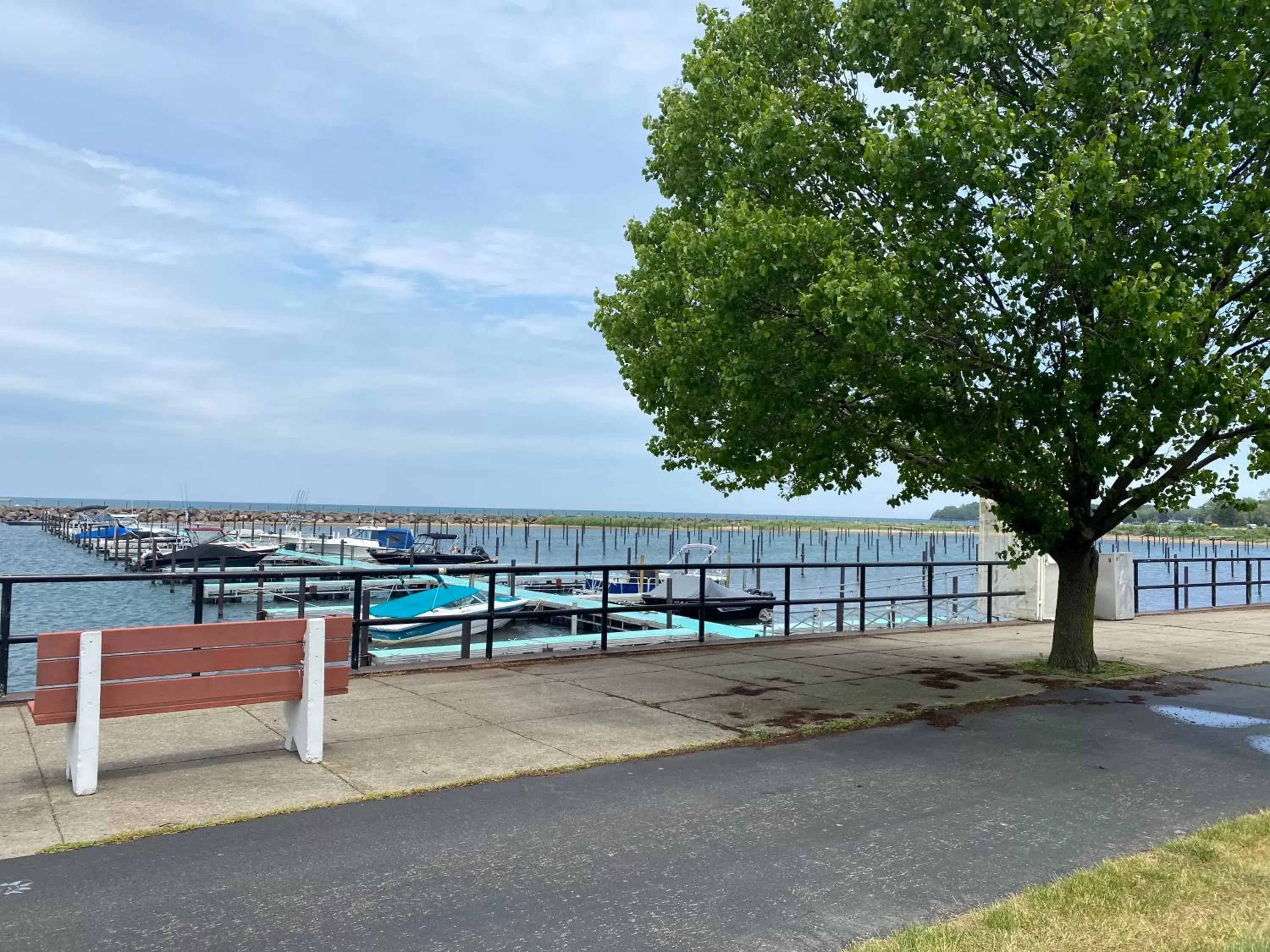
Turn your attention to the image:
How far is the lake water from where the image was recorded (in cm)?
3064

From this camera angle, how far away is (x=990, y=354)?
9.91 m

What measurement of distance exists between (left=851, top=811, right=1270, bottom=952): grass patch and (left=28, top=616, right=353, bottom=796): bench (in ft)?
14.2

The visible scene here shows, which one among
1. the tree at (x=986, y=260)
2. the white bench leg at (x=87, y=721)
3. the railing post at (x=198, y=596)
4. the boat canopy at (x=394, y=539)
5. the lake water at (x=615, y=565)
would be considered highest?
the tree at (x=986, y=260)

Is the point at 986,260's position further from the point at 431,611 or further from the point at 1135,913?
the point at 431,611

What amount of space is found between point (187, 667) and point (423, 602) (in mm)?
18612

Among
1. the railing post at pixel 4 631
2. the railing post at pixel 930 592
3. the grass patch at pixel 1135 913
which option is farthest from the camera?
the railing post at pixel 930 592

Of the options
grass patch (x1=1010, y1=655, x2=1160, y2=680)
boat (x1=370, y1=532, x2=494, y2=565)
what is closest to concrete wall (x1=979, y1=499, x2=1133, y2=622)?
grass patch (x1=1010, y1=655, x2=1160, y2=680)

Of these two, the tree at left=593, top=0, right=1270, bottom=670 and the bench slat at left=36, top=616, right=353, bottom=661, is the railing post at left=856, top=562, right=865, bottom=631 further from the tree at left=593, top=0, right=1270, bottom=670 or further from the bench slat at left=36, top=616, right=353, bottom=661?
the bench slat at left=36, top=616, right=353, bottom=661

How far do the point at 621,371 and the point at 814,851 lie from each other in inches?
302

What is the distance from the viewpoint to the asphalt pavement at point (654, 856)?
421 centimetres

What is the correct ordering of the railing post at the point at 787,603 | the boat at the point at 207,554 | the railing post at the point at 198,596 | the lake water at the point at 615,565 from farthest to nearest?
the boat at the point at 207,554 < the lake water at the point at 615,565 < the railing post at the point at 787,603 < the railing post at the point at 198,596

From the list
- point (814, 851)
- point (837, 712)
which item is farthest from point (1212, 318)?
point (814, 851)

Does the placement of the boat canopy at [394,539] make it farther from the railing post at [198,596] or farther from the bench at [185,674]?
the bench at [185,674]

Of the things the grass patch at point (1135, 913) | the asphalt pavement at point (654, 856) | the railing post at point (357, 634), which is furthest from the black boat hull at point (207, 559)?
the grass patch at point (1135, 913)
